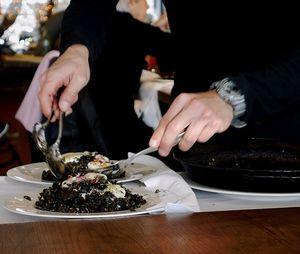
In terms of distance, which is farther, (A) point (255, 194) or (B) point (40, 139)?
(B) point (40, 139)

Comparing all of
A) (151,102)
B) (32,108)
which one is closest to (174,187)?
(32,108)

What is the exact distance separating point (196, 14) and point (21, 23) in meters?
6.50

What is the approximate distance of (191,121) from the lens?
3.59 feet

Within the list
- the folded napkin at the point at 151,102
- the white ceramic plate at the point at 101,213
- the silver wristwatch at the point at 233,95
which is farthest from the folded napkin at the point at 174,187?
the folded napkin at the point at 151,102

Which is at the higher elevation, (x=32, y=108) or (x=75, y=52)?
(x=75, y=52)

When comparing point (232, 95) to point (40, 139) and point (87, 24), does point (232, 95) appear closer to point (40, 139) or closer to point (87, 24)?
point (40, 139)

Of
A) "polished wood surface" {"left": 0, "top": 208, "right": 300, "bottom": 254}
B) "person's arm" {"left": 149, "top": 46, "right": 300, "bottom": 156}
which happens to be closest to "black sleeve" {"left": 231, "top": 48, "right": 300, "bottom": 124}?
"person's arm" {"left": 149, "top": 46, "right": 300, "bottom": 156}

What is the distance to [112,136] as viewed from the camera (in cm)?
314

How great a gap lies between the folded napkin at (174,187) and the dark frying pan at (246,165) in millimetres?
46

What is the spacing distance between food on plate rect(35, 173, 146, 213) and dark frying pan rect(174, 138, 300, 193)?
0.19 metres

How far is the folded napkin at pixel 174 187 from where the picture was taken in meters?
1.10

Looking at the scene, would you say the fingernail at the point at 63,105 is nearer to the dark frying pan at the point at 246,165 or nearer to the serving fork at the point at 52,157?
the serving fork at the point at 52,157

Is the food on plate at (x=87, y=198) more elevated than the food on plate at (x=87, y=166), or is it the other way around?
the food on plate at (x=87, y=198)

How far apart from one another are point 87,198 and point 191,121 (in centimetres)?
24
